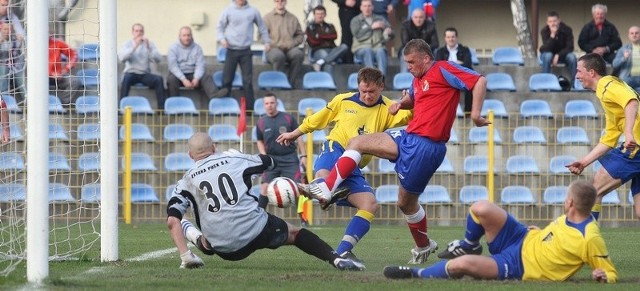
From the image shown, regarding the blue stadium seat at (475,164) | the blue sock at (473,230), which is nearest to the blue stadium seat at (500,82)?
the blue stadium seat at (475,164)

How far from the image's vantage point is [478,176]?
65.9ft

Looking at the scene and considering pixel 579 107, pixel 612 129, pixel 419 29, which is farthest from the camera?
pixel 419 29

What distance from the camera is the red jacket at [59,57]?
13830mm

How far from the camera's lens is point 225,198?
9.24 meters

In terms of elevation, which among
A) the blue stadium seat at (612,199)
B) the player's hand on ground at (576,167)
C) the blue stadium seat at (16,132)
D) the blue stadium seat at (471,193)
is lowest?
the blue stadium seat at (612,199)

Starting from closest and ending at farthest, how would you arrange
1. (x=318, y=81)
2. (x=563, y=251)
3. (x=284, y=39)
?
(x=563, y=251) < (x=284, y=39) < (x=318, y=81)

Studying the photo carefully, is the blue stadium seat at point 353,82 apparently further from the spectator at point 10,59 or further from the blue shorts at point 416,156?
the blue shorts at point 416,156

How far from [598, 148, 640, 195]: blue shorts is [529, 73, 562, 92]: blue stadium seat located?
472 inches

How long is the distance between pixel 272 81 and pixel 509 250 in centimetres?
1370

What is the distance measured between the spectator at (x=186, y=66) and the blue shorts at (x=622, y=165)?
37.0 ft

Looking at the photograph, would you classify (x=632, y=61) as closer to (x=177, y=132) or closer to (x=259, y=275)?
(x=177, y=132)

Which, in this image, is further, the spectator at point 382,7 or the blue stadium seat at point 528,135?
the spectator at point 382,7

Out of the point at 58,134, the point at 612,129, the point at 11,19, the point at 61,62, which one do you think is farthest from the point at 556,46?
the point at 11,19

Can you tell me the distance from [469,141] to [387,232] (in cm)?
412
